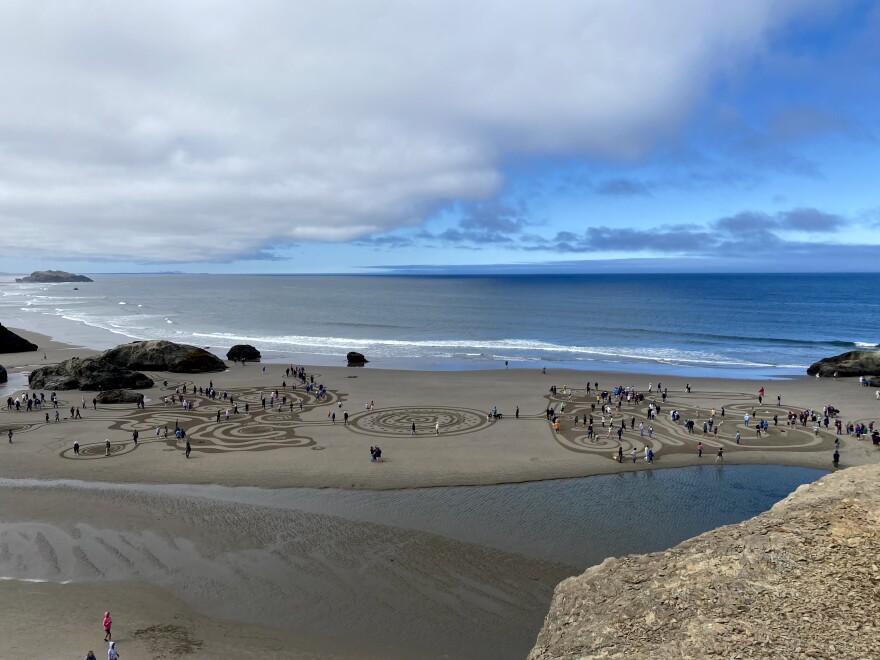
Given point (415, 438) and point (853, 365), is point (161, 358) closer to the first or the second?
point (415, 438)

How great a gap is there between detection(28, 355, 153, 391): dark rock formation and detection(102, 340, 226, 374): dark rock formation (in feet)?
23.6

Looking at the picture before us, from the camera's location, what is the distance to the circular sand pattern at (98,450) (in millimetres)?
36344

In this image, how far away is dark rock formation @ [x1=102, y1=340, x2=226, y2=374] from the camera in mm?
66312

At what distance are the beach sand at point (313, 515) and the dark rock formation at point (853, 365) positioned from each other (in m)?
5.69

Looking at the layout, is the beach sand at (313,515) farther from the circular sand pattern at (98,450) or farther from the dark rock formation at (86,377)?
the dark rock formation at (86,377)

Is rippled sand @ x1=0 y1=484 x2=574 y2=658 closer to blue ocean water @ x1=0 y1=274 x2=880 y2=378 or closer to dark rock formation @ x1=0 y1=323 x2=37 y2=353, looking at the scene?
blue ocean water @ x1=0 y1=274 x2=880 y2=378

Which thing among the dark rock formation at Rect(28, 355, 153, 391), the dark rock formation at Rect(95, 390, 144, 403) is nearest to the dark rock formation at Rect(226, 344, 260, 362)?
the dark rock formation at Rect(28, 355, 153, 391)

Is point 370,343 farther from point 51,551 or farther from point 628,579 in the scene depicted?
point 628,579

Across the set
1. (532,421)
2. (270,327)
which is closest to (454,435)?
(532,421)

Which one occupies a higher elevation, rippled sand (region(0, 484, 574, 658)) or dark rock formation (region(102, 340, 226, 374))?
dark rock formation (region(102, 340, 226, 374))

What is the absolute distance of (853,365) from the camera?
64.4m

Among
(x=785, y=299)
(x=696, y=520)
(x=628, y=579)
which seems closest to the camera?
(x=628, y=579)

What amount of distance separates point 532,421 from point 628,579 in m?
31.0

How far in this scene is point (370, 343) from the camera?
9731cm
